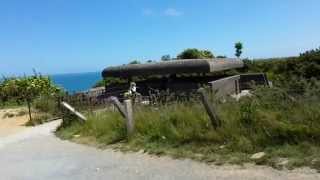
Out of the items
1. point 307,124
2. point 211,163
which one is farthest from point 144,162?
point 307,124

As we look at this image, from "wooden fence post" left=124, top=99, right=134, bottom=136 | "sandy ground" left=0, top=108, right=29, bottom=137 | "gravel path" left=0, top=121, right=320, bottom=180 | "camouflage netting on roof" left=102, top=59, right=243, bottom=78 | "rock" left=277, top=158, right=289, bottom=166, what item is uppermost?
"camouflage netting on roof" left=102, top=59, right=243, bottom=78

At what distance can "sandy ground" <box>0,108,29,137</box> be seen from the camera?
61.7ft

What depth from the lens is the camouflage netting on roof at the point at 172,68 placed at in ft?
72.9

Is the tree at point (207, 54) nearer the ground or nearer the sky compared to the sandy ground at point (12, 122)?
nearer the sky

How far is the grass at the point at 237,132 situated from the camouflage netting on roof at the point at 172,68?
9.54m

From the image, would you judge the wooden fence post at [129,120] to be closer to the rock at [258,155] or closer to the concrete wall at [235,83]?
the rock at [258,155]

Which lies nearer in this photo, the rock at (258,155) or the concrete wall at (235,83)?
the rock at (258,155)

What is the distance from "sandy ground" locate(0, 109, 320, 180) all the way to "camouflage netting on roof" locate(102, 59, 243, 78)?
897 centimetres

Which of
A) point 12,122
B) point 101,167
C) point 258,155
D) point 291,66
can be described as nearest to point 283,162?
point 258,155

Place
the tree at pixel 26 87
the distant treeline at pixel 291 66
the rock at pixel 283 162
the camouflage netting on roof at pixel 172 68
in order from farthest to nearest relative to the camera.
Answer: the tree at pixel 26 87 → the distant treeline at pixel 291 66 → the camouflage netting on roof at pixel 172 68 → the rock at pixel 283 162

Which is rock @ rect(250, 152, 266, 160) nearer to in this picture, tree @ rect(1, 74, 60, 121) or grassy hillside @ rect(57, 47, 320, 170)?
grassy hillside @ rect(57, 47, 320, 170)

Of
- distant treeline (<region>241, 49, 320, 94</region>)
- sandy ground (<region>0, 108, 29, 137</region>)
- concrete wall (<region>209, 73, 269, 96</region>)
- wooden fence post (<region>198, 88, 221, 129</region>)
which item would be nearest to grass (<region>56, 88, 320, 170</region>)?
wooden fence post (<region>198, 88, 221, 129</region>)

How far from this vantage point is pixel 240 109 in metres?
10.4

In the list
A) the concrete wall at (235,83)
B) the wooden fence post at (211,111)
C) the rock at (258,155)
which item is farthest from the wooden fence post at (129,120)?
the concrete wall at (235,83)
